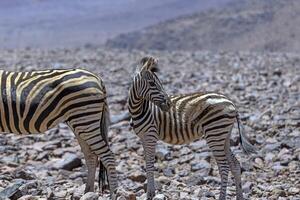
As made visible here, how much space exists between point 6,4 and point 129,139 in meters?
160

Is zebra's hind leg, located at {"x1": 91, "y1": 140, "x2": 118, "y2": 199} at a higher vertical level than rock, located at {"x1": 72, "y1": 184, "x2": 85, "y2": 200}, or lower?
higher

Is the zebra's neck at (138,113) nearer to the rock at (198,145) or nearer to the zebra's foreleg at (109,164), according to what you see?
the zebra's foreleg at (109,164)

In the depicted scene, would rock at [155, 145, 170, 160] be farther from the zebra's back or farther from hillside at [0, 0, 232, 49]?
hillside at [0, 0, 232, 49]

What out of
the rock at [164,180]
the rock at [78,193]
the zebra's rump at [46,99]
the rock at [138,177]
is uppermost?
the zebra's rump at [46,99]

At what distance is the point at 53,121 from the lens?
935cm

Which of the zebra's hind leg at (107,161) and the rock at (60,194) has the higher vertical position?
the zebra's hind leg at (107,161)

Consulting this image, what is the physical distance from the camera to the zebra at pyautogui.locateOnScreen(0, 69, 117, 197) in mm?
9289

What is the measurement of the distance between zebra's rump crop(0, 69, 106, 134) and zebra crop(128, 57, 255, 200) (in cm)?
64

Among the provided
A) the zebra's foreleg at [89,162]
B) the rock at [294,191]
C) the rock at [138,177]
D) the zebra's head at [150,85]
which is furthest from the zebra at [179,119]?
the rock at [138,177]

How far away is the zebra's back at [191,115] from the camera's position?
32.4ft

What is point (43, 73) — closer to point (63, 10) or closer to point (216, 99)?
point (216, 99)

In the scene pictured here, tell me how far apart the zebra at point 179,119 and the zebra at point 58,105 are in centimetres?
56

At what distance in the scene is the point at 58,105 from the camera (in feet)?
30.5

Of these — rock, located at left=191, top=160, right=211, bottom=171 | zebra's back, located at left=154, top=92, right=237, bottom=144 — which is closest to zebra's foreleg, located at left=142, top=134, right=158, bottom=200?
zebra's back, located at left=154, top=92, right=237, bottom=144
